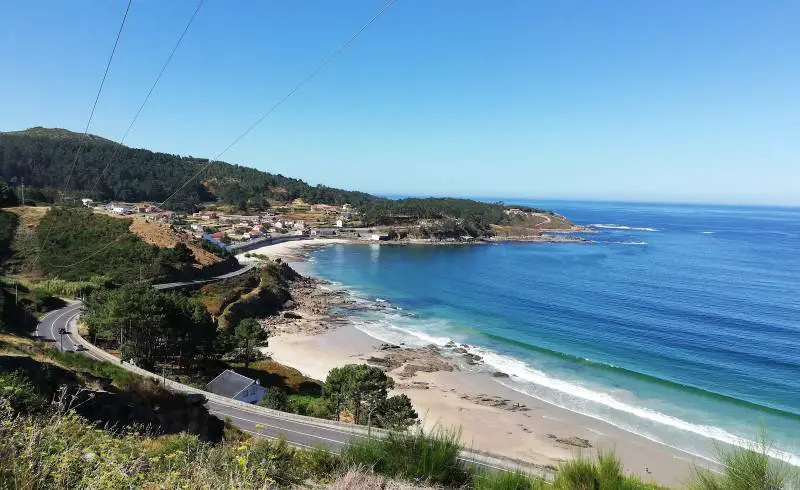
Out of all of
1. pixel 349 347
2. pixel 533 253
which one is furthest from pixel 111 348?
pixel 533 253

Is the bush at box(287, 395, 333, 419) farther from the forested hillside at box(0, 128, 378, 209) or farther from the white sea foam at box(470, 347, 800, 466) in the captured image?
the forested hillside at box(0, 128, 378, 209)

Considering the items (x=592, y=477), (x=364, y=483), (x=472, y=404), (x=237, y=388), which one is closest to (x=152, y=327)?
(x=237, y=388)

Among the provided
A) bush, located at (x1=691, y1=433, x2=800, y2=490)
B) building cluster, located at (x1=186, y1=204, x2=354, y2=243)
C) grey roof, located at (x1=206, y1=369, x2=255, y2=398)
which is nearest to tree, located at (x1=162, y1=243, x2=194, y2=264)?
grey roof, located at (x1=206, y1=369, x2=255, y2=398)

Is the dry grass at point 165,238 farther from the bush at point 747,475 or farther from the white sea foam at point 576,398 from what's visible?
the bush at point 747,475

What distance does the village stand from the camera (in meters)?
73.2

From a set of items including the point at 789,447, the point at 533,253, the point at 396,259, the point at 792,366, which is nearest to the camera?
the point at 789,447

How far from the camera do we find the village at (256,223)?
73188mm

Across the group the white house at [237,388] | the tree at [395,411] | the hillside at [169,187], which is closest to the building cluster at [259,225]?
the hillside at [169,187]

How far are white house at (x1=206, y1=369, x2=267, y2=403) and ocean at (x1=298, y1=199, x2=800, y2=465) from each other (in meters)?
13.8

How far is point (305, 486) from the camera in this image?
5.68m

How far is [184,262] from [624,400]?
116 ft

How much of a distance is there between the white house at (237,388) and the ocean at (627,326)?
13.8 meters

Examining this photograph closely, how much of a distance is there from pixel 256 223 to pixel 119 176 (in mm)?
39645

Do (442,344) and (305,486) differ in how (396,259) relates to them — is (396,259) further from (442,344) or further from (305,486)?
(305,486)
